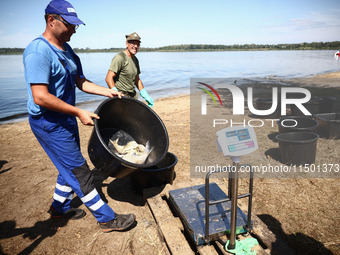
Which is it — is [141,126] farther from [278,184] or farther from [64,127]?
[278,184]

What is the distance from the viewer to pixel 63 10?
1.97 m

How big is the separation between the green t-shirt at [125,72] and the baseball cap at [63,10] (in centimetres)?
163

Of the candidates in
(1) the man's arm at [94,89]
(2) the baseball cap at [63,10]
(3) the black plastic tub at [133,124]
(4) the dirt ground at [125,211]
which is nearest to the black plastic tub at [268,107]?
(4) the dirt ground at [125,211]

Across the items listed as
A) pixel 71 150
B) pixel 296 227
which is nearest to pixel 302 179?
pixel 296 227

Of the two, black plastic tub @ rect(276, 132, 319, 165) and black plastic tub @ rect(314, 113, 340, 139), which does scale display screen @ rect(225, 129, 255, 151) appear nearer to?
black plastic tub @ rect(276, 132, 319, 165)

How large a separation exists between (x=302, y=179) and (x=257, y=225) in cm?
173

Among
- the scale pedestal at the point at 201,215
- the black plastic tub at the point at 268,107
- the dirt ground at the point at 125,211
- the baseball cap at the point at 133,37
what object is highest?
the baseball cap at the point at 133,37

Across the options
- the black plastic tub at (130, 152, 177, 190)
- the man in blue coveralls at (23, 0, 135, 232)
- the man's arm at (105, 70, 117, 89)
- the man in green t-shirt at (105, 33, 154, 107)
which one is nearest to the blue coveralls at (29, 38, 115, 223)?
the man in blue coveralls at (23, 0, 135, 232)

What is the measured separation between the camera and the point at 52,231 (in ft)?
8.70

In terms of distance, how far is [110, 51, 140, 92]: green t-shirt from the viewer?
370cm

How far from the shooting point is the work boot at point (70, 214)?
278cm

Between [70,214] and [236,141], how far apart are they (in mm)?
2286

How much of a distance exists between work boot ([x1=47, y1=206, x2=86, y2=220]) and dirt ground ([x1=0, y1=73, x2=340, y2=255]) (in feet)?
0.21

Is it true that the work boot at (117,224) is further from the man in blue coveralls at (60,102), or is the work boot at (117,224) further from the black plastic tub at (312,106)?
the black plastic tub at (312,106)
